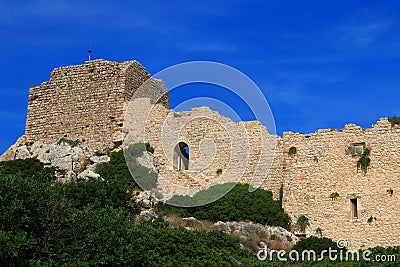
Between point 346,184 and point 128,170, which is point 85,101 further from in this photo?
point 346,184

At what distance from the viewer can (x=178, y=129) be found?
30.6 metres

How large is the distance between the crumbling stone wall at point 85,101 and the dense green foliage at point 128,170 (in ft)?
3.93

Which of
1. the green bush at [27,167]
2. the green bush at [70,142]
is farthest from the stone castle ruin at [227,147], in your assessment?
the green bush at [27,167]

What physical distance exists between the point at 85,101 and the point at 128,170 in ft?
16.1

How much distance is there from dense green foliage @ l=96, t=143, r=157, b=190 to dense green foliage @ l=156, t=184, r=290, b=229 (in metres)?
1.42

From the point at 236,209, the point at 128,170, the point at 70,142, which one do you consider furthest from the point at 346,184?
the point at 70,142

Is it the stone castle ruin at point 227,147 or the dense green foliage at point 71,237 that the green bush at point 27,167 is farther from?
the dense green foliage at point 71,237

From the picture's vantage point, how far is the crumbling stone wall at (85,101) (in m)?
30.5

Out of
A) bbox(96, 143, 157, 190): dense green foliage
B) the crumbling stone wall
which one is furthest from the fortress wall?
the crumbling stone wall

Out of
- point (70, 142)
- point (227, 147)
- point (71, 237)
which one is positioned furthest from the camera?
point (70, 142)

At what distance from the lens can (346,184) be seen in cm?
2606

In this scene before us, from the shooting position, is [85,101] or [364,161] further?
[85,101]
